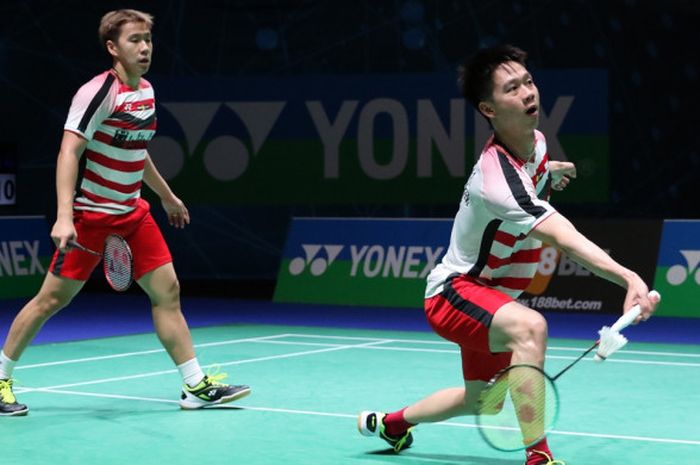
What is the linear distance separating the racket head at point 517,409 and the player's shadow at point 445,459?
0.66 metres

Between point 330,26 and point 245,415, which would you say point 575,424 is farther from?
point 330,26

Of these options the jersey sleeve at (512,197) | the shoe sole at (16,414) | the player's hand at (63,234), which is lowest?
the shoe sole at (16,414)

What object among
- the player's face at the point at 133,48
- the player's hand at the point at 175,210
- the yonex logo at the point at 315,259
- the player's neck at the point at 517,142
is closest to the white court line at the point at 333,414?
the player's hand at the point at 175,210

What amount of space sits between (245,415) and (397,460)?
1.17 meters

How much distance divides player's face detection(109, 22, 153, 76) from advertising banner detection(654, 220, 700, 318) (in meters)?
5.55

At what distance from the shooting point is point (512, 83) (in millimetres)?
4254

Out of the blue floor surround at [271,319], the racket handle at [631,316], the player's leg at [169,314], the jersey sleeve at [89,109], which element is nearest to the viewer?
the racket handle at [631,316]

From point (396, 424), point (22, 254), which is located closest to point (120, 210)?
point (396, 424)

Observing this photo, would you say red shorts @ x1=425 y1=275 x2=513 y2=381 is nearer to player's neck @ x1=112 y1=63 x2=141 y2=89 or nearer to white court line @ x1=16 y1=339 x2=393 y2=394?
player's neck @ x1=112 y1=63 x2=141 y2=89

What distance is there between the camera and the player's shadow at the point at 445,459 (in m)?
4.66

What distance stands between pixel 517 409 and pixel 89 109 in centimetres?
248

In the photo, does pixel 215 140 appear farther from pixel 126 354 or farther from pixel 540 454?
pixel 540 454

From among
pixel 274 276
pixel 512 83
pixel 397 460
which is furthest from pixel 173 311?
pixel 274 276

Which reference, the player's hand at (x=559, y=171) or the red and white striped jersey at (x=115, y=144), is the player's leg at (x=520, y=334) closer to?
the player's hand at (x=559, y=171)
